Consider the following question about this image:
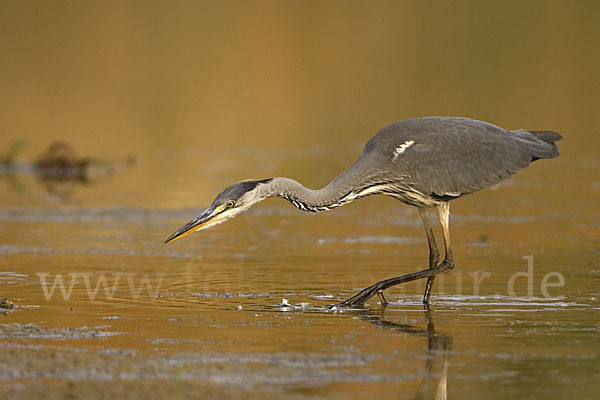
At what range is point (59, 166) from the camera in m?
22.1

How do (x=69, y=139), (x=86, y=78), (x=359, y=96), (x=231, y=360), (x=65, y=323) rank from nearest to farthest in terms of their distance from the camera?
(x=231, y=360) → (x=65, y=323) → (x=69, y=139) → (x=359, y=96) → (x=86, y=78)

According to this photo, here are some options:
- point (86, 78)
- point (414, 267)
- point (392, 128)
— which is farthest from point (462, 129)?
point (86, 78)

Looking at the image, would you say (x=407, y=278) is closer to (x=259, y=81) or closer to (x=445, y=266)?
(x=445, y=266)

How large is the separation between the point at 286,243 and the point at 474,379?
687cm

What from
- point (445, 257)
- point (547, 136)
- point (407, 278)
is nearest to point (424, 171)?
point (445, 257)

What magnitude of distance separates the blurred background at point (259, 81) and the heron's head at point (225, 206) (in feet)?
24.8

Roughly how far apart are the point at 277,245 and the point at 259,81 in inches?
901

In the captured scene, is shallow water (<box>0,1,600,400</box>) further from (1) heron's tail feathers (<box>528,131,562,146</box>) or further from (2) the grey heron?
(1) heron's tail feathers (<box>528,131,562,146</box>)

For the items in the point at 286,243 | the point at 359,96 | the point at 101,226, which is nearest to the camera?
the point at 286,243

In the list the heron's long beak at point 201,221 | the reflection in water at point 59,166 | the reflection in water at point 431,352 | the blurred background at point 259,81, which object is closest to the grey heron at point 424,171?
the heron's long beak at point 201,221

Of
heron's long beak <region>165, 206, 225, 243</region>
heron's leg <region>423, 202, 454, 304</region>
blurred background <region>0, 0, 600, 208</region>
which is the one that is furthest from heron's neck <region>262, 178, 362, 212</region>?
blurred background <region>0, 0, 600, 208</region>

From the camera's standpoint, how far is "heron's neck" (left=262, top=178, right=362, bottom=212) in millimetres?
10336

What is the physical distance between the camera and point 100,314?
959cm

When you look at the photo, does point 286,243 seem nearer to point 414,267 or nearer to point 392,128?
point 414,267
